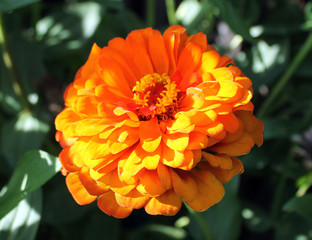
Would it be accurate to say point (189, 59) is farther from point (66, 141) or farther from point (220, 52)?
point (220, 52)

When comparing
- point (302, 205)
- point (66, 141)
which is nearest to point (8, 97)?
point (66, 141)

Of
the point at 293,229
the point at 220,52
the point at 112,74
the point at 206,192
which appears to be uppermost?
the point at 112,74

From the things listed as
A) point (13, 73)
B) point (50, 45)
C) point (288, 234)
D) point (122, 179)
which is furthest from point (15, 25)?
point (288, 234)

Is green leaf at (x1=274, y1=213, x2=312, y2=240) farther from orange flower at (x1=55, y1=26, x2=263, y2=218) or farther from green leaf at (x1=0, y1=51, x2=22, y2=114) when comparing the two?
green leaf at (x1=0, y1=51, x2=22, y2=114)

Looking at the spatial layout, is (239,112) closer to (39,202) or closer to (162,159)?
(162,159)

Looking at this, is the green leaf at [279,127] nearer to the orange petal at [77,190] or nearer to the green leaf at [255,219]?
the green leaf at [255,219]

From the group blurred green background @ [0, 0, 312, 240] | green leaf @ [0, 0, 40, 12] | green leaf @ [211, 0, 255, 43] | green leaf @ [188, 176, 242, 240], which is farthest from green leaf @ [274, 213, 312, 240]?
green leaf @ [0, 0, 40, 12]
